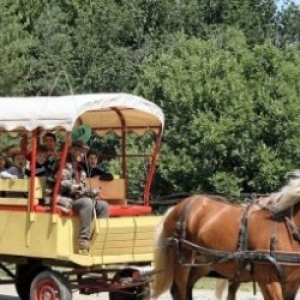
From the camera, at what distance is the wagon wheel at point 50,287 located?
10.4 metres

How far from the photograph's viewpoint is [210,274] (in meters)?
10.5

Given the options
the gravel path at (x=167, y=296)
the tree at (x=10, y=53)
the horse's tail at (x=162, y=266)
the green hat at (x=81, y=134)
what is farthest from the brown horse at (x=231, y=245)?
the tree at (x=10, y=53)

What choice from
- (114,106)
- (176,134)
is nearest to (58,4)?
(176,134)

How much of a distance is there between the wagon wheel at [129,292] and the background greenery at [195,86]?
16.0 meters

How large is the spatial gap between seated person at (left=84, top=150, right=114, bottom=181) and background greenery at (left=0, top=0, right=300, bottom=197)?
52.2ft

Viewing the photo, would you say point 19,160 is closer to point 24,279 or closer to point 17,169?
point 17,169

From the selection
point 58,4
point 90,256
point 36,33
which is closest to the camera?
point 90,256

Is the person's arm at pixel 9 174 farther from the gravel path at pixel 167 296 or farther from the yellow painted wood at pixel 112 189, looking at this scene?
the gravel path at pixel 167 296

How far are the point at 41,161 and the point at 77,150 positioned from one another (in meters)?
0.51

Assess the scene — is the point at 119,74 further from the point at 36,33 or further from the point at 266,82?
the point at 266,82

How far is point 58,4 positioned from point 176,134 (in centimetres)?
1696

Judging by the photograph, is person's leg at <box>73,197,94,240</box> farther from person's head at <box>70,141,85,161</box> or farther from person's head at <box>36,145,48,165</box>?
person's head at <box>36,145,48,165</box>

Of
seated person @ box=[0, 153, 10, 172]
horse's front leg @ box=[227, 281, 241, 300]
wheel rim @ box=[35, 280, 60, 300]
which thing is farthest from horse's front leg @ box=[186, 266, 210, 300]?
seated person @ box=[0, 153, 10, 172]

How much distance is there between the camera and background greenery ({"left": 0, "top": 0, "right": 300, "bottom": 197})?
34.8 meters
